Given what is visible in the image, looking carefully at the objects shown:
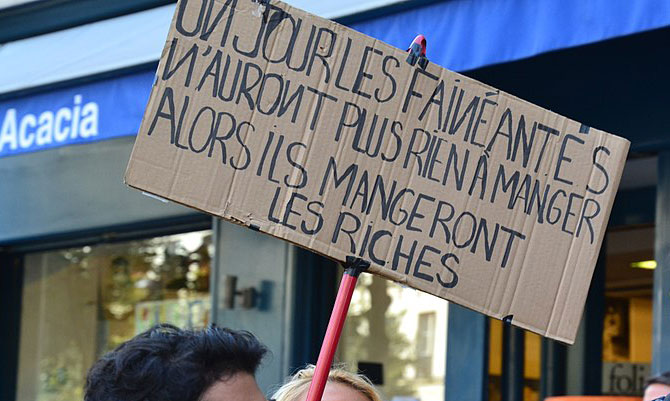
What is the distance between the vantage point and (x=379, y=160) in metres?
2.49

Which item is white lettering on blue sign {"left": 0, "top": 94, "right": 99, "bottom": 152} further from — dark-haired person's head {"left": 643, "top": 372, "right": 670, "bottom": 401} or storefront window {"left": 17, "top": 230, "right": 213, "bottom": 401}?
dark-haired person's head {"left": 643, "top": 372, "right": 670, "bottom": 401}

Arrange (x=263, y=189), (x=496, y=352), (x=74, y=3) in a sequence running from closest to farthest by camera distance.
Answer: (x=263, y=189) → (x=496, y=352) → (x=74, y=3)

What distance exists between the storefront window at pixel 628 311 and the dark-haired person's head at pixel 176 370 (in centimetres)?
528

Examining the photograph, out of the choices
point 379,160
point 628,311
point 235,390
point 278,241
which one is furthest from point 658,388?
point 628,311

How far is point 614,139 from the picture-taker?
2568 millimetres

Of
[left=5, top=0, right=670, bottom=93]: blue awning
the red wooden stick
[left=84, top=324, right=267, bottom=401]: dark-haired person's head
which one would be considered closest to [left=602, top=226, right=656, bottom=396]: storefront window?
[left=5, top=0, right=670, bottom=93]: blue awning

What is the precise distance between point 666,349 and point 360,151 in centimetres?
301

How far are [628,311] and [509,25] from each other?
4.64 m

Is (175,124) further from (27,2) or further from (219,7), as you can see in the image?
(27,2)

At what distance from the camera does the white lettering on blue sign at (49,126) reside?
18.6 ft

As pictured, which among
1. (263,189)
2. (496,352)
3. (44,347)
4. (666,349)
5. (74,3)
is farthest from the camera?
(44,347)

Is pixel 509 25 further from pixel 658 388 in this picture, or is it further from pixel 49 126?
pixel 49 126

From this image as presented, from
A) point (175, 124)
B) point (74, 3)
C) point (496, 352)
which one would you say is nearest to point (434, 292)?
point (175, 124)

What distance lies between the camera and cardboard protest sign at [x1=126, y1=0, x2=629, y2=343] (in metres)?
2.43
